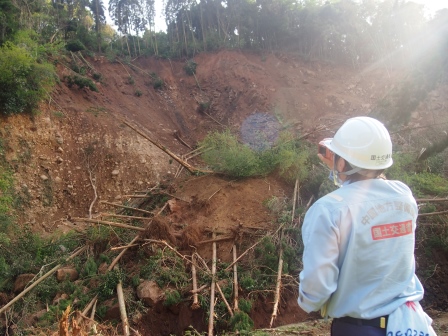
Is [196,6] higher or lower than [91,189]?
higher

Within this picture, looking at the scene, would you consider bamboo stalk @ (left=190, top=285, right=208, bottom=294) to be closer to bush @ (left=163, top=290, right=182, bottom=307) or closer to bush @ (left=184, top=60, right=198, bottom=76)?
bush @ (left=163, top=290, right=182, bottom=307)

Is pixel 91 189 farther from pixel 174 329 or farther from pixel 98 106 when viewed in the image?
pixel 174 329

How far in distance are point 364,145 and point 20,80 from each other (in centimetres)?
1319

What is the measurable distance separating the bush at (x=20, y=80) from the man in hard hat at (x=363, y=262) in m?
13.2

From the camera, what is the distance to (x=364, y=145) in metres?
1.99

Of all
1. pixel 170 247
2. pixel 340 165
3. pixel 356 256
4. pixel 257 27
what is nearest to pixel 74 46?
pixel 257 27

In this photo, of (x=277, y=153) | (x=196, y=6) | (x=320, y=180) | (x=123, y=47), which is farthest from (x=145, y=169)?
(x=196, y=6)

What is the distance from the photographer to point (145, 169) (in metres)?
15.3

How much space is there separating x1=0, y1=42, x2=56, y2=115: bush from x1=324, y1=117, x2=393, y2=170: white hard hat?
13031mm

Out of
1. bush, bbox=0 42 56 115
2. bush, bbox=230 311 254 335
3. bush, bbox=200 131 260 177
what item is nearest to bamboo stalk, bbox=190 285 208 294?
bush, bbox=230 311 254 335

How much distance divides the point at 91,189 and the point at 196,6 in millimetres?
18947

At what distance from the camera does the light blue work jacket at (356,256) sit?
1.80 meters

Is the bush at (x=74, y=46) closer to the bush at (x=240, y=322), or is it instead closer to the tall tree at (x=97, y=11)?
the tall tree at (x=97, y=11)

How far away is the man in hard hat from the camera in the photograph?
180cm
